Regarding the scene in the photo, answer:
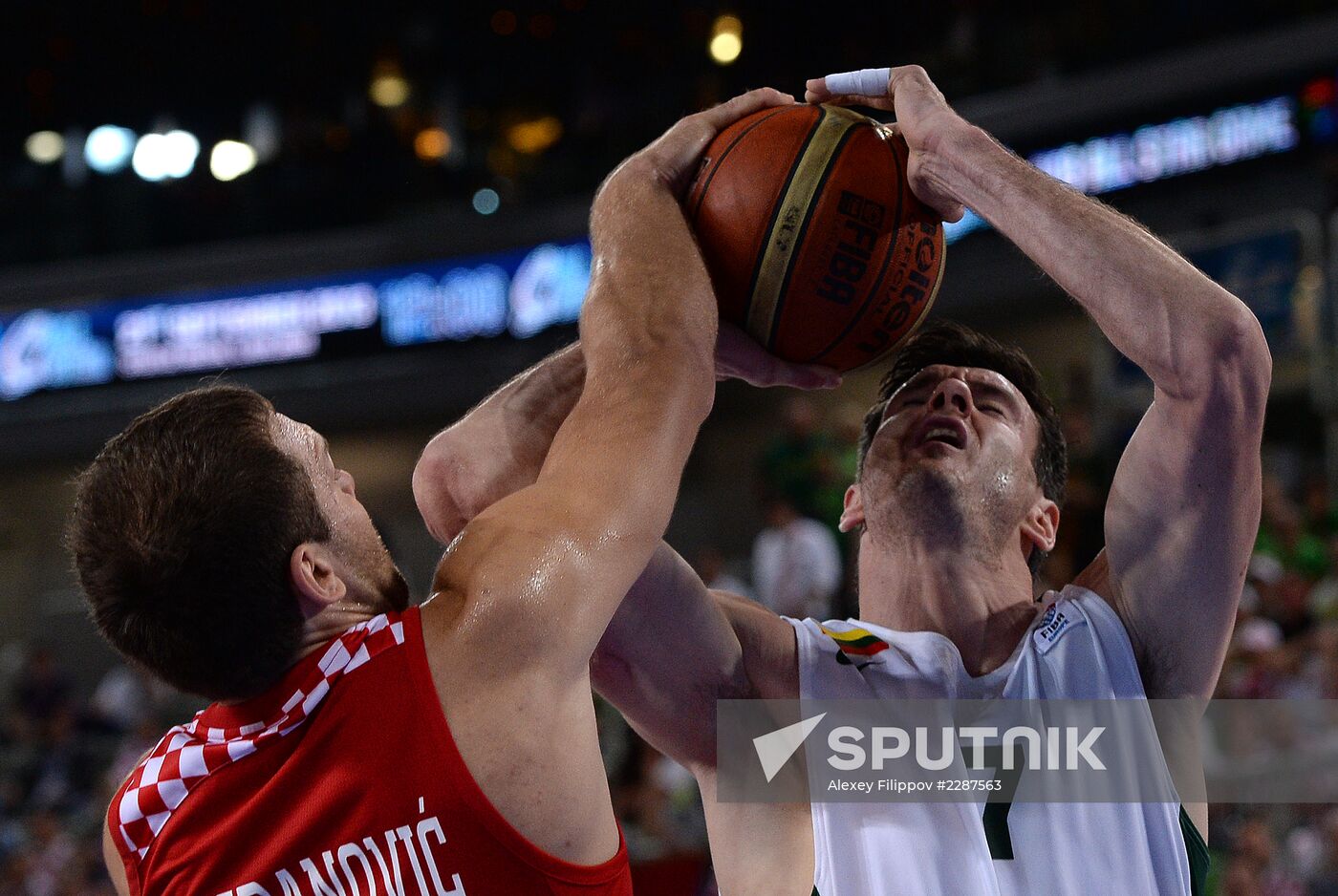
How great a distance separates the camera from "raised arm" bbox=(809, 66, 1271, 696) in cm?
228

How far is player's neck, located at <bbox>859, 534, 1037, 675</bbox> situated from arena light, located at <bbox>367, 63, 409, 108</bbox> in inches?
601

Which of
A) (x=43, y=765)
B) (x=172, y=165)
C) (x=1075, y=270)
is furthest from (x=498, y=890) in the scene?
(x=172, y=165)

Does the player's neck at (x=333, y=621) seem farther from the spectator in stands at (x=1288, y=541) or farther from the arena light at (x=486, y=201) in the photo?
the arena light at (x=486, y=201)

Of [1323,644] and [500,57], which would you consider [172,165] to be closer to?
[500,57]

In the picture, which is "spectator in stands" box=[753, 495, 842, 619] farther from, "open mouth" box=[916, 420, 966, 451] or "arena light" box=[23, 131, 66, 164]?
"arena light" box=[23, 131, 66, 164]

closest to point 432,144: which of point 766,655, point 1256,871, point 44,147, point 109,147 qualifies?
point 109,147

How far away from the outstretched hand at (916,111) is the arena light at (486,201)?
Answer: 1251cm

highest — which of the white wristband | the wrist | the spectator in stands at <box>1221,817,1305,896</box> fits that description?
the white wristband

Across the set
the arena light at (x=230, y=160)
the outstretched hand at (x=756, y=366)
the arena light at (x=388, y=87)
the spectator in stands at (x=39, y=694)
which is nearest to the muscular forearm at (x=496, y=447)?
the outstretched hand at (x=756, y=366)

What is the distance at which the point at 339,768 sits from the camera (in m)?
1.85

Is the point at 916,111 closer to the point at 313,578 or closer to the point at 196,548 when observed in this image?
the point at 313,578


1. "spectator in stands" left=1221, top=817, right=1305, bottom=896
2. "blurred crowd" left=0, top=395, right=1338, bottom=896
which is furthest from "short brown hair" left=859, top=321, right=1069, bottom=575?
"spectator in stands" left=1221, top=817, right=1305, bottom=896

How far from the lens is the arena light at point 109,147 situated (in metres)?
17.5

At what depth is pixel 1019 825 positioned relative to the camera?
2414 millimetres
